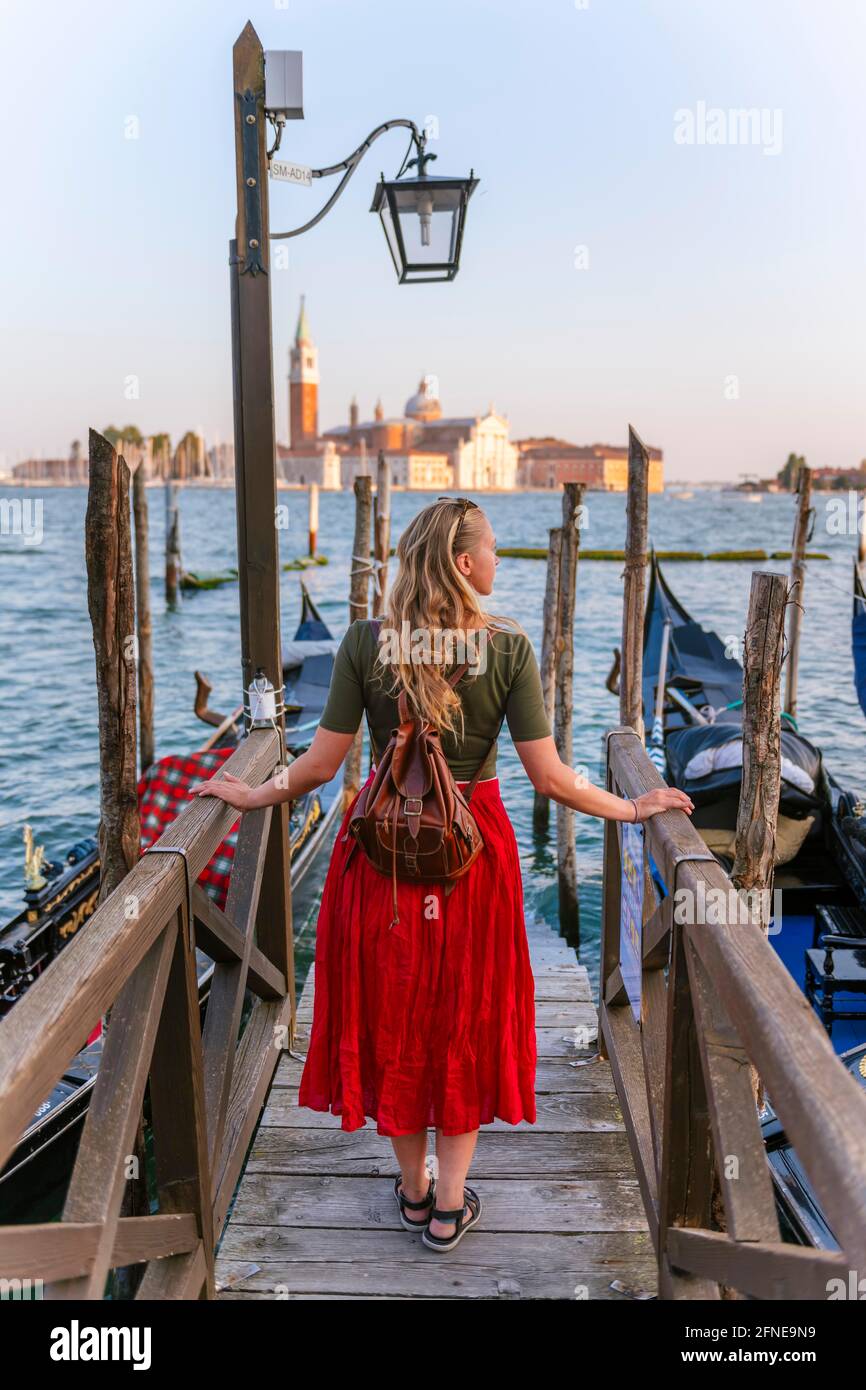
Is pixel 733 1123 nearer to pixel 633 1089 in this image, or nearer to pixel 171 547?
pixel 633 1089

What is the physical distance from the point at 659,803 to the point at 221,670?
14362 mm

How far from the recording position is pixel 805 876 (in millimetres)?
5320

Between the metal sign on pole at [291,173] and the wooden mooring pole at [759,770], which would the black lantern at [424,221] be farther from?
the wooden mooring pole at [759,770]

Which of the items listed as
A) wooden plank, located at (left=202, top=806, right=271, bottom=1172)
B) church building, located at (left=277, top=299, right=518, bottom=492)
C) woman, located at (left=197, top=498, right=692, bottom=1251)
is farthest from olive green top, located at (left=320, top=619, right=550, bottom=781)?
church building, located at (left=277, top=299, right=518, bottom=492)

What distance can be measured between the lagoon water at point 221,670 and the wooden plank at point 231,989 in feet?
9.82

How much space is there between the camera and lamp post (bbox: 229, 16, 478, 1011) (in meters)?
2.33

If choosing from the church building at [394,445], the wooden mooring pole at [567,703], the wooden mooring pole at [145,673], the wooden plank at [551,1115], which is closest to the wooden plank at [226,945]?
the wooden plank at [551,1115]

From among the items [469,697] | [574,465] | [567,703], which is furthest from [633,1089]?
[574,465]

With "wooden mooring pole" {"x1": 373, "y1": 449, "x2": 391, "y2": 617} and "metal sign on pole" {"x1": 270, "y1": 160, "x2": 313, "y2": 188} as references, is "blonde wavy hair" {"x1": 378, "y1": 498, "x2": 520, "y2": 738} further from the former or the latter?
"wooden mooring pole" {"x1": 373, "y1": 449, "x2": 391, "y2": 617}

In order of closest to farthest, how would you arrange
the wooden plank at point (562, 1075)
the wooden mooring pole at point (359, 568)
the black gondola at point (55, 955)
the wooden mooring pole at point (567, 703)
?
the wooden plank at point (562, 1075) → the black gondola at point (55, 955) → the wooden mooring pole at point (567, 703) → the wooden mooring pole at point (359, 568)

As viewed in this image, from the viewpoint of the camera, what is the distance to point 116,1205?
1274mm

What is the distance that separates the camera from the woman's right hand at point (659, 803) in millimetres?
1860
